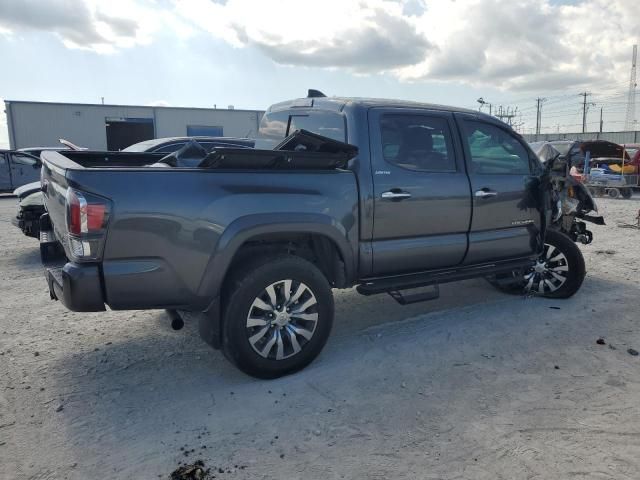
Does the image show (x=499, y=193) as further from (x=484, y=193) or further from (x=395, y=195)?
(x=395, y=195)

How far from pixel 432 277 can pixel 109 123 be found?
104ft

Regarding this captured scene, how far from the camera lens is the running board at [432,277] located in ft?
13.8

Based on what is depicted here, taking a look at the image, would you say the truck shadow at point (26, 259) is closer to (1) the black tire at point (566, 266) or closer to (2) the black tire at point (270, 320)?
(2) the black tire at point (270, 320)

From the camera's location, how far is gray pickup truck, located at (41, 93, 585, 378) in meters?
3.22

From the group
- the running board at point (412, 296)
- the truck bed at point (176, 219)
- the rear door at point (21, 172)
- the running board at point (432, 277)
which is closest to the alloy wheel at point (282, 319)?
the truck bed at point (176, 219)

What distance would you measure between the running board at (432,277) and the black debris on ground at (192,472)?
1.88 m

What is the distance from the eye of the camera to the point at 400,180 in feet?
14.0

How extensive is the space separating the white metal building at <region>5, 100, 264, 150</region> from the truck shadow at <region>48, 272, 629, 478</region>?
24591 mm

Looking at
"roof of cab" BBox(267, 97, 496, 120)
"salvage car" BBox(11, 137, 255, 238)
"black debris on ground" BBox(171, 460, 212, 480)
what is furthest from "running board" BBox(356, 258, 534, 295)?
"salvage car" BBox(11, 137, 255, 238)

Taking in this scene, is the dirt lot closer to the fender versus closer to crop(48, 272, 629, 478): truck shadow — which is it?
crop(48, 272, 629, 478): truck shadow

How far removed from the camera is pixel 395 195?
13.8ft

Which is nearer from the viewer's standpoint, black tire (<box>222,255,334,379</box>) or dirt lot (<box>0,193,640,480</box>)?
dirt lot (<box>0,193,640,480</box>)

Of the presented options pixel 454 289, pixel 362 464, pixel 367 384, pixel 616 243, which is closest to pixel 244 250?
pixel 367 384

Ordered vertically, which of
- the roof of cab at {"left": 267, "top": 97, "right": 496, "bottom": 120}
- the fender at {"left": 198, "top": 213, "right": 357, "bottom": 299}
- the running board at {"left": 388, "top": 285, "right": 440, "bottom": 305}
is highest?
the roof of cab at {"left": 267, "top": 97, "right": 496, "bottom": 120}
